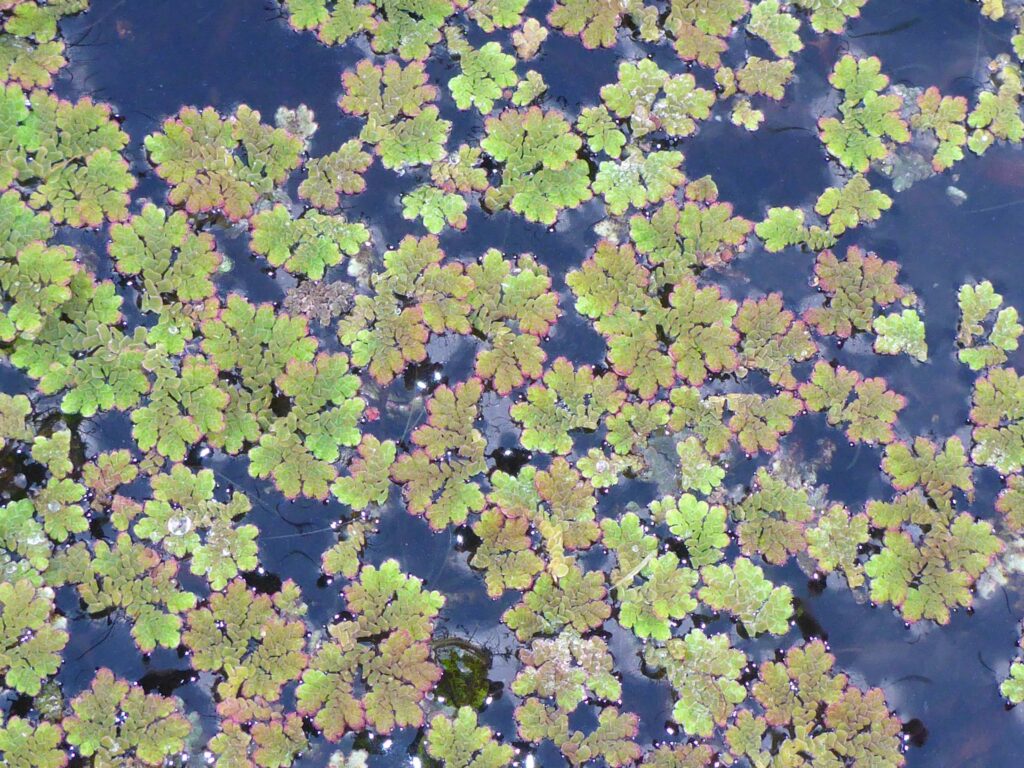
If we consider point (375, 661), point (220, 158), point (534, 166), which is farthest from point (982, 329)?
point (220, 158)

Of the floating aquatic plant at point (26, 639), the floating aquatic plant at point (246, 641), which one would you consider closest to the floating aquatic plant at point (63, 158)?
the floating aquatic plant at point (26, 639)

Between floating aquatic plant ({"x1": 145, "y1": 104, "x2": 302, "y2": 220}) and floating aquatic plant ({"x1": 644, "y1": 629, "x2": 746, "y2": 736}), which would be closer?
floating aquatic plant ({"x1": 644, "y1": 629, "x2": 746, "y2": 736})

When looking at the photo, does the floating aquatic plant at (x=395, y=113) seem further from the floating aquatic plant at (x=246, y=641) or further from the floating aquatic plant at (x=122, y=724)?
the floating aquatic plant at (x=122, y=724)

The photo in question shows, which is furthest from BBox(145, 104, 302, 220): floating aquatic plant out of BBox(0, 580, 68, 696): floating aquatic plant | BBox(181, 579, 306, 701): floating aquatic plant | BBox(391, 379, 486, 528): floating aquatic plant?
BBox(0, 580, 68, 696): floating aquatic plant

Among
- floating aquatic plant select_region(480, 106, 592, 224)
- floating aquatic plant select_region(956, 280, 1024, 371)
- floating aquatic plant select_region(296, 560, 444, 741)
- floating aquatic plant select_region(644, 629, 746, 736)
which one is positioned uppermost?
floating aquatic plant select_region(480, 106, 592, 224)

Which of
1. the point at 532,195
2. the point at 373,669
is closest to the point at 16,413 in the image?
the point at 373,669

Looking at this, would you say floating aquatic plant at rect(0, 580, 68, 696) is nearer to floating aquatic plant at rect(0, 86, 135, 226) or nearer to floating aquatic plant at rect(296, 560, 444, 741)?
floating aquatic plant at rect(296, 560, 444, 741)

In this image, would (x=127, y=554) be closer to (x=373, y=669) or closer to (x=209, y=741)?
(x=209, y=741)

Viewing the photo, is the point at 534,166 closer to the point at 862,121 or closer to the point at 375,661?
the point at 862,121
